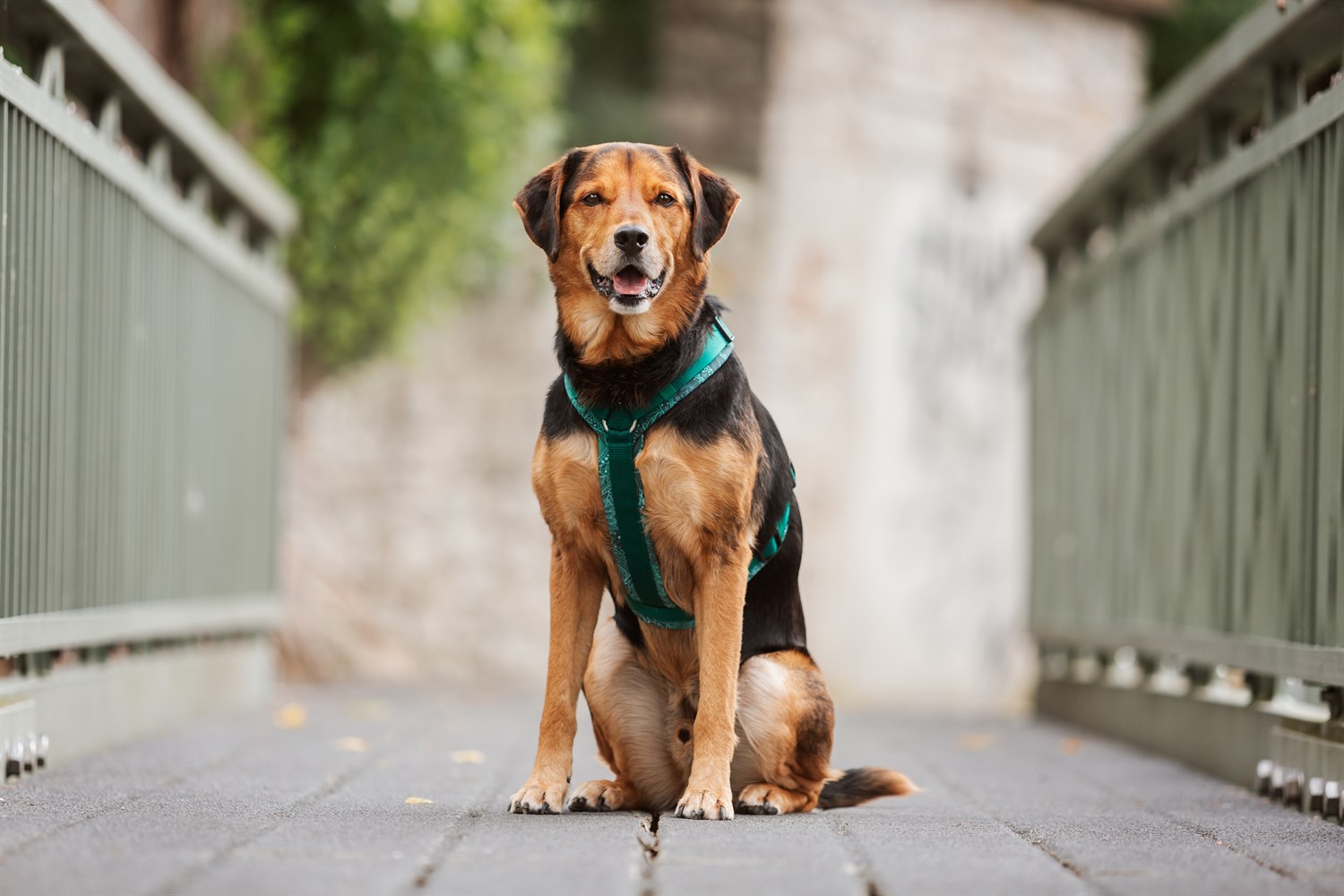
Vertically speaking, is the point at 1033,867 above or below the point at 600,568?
below

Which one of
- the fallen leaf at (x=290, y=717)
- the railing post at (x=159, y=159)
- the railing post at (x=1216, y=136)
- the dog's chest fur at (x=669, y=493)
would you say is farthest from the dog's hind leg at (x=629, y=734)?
the railing post at (x=159, y=159)

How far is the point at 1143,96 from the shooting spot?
15789 millimetres

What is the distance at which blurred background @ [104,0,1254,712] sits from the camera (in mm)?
12445

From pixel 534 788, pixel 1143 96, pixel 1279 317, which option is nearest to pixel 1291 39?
pixel 1279 317

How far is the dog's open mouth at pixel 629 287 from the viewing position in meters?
4.71

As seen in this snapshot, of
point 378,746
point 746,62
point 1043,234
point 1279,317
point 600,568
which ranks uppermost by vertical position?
point 746,62

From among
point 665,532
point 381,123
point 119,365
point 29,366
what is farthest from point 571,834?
point 381,123

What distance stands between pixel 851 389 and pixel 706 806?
32.1ft

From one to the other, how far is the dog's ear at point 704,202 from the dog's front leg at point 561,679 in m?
0.97

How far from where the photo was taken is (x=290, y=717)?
8977 millimetres

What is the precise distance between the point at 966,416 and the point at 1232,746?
8.25m

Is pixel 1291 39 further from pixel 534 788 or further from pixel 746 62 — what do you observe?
pixel 746 62

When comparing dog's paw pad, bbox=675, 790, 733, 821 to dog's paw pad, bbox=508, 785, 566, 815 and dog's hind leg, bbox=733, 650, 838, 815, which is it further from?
dog's paw pad, bbox=508, 785, 566, 815

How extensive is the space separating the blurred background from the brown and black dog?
7.76 meters
